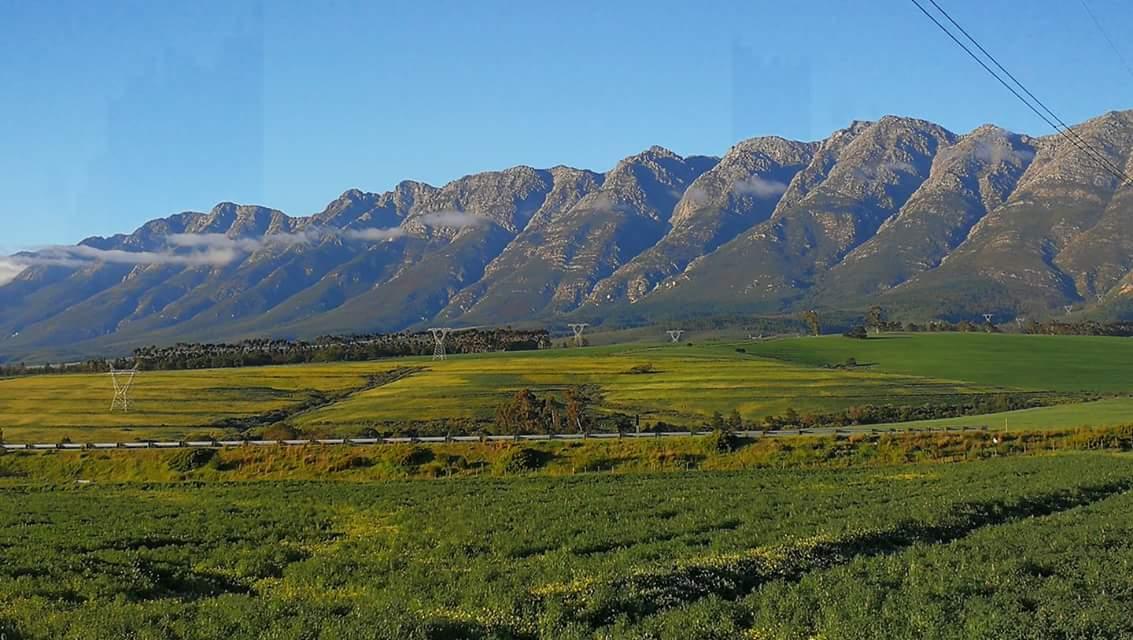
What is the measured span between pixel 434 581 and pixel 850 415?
94.8m

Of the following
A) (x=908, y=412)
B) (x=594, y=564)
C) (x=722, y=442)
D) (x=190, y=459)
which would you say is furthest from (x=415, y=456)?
(x=908, y=412)

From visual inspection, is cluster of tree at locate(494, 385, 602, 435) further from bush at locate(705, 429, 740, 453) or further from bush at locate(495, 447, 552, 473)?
bush at locate(495, 447, 552, 473)

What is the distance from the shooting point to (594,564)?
74.1ft

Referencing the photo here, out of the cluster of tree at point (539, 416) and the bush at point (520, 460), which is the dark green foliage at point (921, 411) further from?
the bush at point (520, 460)

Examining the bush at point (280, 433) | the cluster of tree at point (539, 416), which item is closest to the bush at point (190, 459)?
the bush at point (280, 433)

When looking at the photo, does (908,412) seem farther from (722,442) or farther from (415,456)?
(415,456)

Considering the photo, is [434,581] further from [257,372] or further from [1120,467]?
[257,372]

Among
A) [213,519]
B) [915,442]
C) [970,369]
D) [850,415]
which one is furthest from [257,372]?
[213,519]

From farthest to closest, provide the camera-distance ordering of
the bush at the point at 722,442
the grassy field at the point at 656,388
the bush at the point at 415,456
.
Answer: the grassy field at the point at 656,388
the bush at the point at 722,442
the bush at the point at 415,456

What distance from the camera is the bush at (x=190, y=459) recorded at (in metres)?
68.4

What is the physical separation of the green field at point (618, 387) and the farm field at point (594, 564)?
58349mm

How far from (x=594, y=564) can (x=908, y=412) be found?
9882cm

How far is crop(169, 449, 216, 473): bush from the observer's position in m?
68.4

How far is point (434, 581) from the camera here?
70.4 ft
